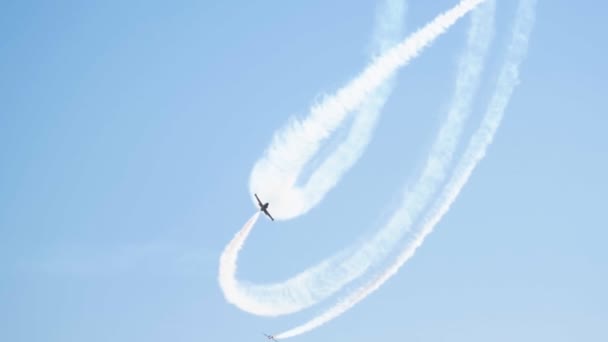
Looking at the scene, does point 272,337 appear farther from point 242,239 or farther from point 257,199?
point 257,199

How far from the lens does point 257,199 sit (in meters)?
58.9

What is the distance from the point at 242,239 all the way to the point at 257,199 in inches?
197

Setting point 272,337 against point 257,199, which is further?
point 272,337

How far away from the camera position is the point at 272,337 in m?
64.1

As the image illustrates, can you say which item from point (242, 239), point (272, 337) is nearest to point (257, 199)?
point (242, 239)

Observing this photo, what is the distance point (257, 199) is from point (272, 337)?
16514 millimetres

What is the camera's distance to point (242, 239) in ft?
199

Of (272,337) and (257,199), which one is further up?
(257,199)

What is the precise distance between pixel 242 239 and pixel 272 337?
12.2 m

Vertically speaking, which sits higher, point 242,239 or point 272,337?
point 242,239
